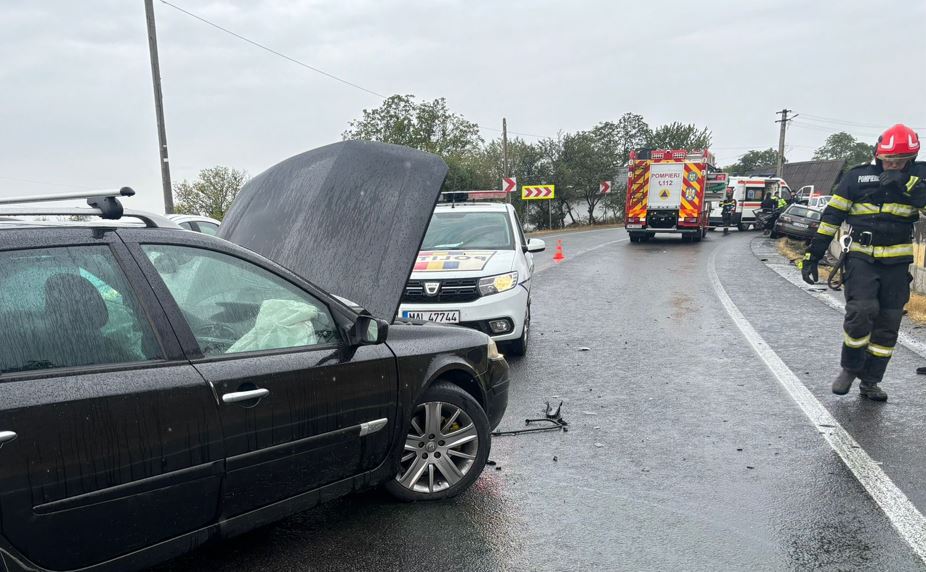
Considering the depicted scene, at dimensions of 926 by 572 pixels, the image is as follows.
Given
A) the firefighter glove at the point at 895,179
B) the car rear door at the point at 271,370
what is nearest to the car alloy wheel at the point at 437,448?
the car rear door at the point at 271,370

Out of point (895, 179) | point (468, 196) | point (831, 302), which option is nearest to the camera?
point (895, 179)

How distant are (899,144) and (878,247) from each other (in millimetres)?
792

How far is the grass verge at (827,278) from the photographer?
8.91 meters

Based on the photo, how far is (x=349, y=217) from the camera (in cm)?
448

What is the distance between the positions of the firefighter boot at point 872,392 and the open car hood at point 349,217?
3897 mm

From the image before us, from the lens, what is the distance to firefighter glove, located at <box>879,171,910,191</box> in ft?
17.5

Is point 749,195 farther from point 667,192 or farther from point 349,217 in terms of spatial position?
point 349,217

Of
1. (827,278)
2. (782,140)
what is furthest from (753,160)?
(827,278)

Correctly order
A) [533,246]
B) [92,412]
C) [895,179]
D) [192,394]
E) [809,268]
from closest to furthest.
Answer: [92,412], [192,394], [895,179], [809,268], [533,246]

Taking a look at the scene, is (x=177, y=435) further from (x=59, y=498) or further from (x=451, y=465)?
(x=451, y=465)

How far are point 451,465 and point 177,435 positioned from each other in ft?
5.42

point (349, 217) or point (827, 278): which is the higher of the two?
point (349, 217)

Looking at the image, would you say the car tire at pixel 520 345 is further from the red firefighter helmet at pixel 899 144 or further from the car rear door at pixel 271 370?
the car rear door at pixel 271 370

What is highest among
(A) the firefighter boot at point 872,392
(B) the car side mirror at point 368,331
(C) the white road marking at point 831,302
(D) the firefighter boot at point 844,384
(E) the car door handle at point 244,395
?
(B) the car side mirror at point 368,331
